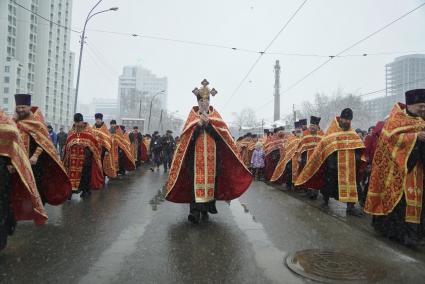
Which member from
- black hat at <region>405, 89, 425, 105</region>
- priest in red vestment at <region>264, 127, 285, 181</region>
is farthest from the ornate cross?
priest in red vestment at <region>264, 127, 285, 181</region>

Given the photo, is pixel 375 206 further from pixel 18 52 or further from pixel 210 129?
pixel 18 52

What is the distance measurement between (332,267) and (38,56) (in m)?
100

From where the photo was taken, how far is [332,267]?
486 cm

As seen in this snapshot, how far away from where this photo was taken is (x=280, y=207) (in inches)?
357

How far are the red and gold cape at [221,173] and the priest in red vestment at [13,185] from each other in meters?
2.40

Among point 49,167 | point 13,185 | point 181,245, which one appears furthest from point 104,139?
point 181,245

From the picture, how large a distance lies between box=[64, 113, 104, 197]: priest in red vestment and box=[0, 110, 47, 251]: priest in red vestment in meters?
4.36

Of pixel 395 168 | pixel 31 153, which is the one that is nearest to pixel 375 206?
pixel 395 168

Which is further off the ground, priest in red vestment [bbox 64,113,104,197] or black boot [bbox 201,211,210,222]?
priest in red vestment [bbox 64,113,104,197]

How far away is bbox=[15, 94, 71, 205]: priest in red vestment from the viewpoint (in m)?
6.87

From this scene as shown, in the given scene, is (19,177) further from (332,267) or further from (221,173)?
(332,267)

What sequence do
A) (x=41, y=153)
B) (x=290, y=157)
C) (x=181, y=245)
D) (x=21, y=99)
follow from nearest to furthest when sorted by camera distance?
1. (x=181, y=245)
2. (x=21, y=99)
3. (x=41, y=153)
4. (x=290, y=157)

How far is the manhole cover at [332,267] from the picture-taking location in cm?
452

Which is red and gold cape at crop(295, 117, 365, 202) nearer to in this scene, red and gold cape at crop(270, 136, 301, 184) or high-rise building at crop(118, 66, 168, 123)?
red and gold cape at crop(270, 136, 301, 184)
